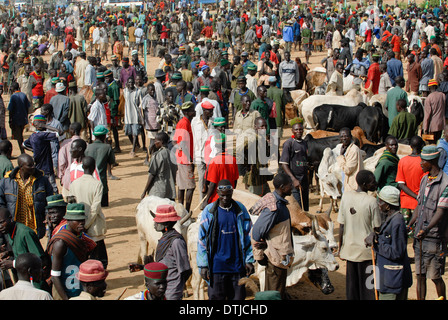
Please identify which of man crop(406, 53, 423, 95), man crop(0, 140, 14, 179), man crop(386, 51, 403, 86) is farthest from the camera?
man crop(406, 53, 423, 95)

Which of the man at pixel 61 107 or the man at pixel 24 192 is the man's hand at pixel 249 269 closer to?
the man at pixel 24 192

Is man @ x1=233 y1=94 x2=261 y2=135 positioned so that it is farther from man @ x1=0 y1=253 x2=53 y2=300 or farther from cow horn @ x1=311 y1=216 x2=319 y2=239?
man @ x1=0 y1=253 x2=53 y2=300

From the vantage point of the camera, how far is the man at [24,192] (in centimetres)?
837

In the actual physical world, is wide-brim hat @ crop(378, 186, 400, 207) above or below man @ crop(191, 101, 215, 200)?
above

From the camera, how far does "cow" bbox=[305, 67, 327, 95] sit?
19.6m

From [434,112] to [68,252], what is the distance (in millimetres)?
9712

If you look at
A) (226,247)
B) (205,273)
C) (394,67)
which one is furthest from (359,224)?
(394,67)

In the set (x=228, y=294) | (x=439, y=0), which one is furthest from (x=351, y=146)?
(x=439, y=0)

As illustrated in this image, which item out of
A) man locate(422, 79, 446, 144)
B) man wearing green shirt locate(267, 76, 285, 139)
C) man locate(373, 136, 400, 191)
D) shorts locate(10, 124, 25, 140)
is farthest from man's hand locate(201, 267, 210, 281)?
shorts locate(10, 124, 25, 140)

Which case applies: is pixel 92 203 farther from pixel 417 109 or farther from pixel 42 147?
pixel 417 109

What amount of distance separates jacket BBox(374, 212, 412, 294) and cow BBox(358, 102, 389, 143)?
7696mm

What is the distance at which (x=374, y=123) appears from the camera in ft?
46.2

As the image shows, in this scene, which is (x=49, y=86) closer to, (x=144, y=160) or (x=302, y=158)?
(x=144, y=160)

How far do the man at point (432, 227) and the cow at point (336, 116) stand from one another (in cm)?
726
